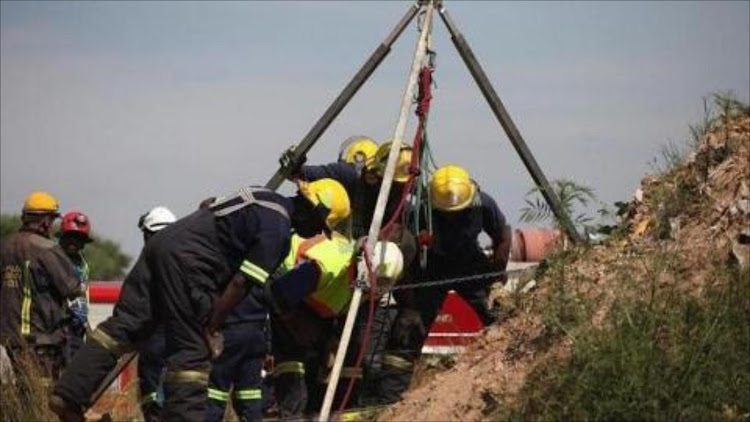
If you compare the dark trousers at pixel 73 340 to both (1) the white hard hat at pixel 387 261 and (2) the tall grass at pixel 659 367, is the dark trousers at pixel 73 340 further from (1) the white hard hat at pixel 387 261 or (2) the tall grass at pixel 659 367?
(2) the tall grass at pixel 659 367

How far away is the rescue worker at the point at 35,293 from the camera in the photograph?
10.3 meters

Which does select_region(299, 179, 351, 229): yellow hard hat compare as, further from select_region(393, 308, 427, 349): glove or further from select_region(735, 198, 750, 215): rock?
select_region(735, 198, 750, 215): rock

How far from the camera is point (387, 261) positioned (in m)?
8.56

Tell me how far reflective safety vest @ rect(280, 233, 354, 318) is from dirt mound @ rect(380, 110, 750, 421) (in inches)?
43.0

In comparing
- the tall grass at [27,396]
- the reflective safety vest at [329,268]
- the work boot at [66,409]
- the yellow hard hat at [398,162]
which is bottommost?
the tall grass at [27,396]

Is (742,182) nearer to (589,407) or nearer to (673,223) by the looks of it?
(673,223)

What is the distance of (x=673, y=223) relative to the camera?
287 inches

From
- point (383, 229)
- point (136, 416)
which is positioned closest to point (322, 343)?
point (383, 229)

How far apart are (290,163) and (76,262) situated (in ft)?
9.15

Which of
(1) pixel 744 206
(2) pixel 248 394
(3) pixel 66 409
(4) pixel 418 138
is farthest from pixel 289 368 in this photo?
(1) pixel 744 206

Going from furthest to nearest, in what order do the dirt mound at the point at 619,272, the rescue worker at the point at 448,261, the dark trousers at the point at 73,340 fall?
the dark trousers at the point at 73,340
the rescue worker at the point at 448,261
the dirt mound at the point at 619,272

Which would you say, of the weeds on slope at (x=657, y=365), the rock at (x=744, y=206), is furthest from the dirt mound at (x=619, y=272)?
the weeds on slope at (x=657, y=365)

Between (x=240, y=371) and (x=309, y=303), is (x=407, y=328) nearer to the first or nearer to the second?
(x=309, y=303)

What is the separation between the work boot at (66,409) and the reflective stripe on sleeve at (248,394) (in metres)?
0.97
